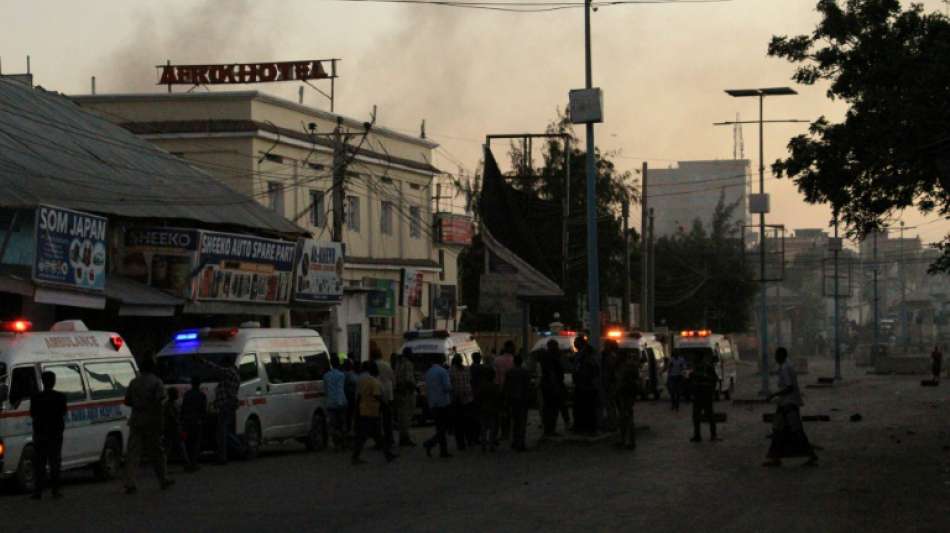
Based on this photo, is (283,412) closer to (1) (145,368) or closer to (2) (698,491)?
(1) (145,368)

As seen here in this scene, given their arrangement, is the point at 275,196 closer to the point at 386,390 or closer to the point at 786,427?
the point at 386,390

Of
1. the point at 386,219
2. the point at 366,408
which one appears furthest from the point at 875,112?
the point at 386,219

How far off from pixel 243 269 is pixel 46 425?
17588 mm

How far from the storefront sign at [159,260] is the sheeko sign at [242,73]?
67.4 feet

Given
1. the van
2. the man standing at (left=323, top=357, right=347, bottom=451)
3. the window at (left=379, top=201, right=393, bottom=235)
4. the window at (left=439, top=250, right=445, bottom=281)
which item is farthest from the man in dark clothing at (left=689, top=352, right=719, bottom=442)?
the window at (left=439, top=250, right=445, bottom=281)

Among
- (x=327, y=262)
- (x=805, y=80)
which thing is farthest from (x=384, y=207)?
(x=805, y=80)

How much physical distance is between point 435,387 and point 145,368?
277 inches

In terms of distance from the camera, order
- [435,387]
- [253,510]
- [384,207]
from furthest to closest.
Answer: [384,207]
[435,387]
[253,510]

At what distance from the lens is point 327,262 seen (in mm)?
41656

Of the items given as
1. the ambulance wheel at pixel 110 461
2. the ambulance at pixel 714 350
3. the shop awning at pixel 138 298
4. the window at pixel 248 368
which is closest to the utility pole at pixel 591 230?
the window at pixel 248 368

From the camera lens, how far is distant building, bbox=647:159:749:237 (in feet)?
594

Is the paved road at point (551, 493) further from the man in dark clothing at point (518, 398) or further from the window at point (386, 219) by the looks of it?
the window at point (386, 219)

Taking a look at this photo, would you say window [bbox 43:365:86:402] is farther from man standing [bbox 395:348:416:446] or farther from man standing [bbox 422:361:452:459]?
man standing [bbox 395:348:416:446]

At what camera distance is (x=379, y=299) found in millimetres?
52031
